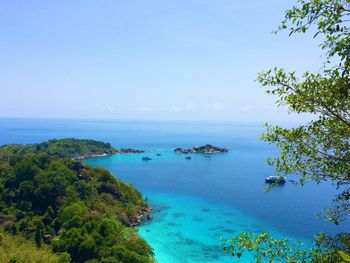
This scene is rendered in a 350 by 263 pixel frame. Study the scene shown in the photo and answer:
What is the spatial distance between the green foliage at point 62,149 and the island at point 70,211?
180 ft

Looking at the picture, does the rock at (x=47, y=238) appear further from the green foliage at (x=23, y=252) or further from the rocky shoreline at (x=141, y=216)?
the rocky shoreline at (x=141, y=216)

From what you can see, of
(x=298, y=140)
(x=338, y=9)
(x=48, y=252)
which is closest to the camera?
(x=338, y=9)

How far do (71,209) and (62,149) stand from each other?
7732 cm

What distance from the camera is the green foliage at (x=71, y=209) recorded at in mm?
30375

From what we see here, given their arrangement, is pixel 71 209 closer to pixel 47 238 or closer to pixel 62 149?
pixel 47 238

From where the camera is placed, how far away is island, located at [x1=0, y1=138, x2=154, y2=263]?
1194 inches

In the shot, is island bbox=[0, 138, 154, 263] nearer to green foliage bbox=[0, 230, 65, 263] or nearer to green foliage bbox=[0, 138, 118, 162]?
green foliage bbox=[0, 230, 65, 263]

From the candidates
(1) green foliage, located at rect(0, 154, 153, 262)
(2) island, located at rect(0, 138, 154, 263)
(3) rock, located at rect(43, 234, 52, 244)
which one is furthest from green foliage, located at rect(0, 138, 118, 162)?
(3) rock, located at rect(43, 234, 52, 244)

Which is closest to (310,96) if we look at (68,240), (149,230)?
(68,240)

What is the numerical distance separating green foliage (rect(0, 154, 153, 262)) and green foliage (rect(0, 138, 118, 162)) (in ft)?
180

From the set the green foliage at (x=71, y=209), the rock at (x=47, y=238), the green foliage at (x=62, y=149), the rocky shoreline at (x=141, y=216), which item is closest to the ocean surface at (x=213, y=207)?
the rocky shoreline at (x=141, y=216)

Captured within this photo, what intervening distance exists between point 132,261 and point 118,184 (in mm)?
28224

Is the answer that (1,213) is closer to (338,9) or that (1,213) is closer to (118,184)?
(118,184)

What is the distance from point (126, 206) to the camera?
165 ft
